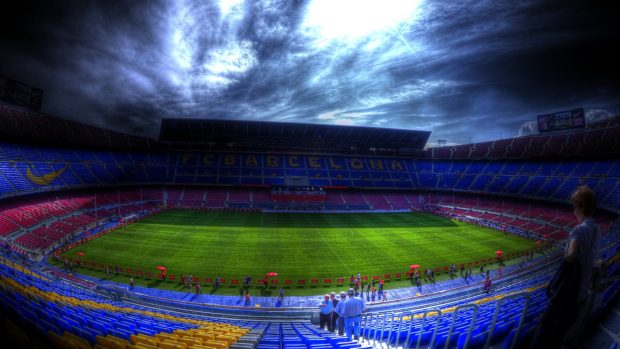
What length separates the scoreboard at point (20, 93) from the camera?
43.0 m

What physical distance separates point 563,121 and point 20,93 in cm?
9897

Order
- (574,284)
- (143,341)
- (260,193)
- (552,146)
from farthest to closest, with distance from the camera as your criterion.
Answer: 1. (260,193)
2. (552,146)
3. (143,341)
4. (574,284)

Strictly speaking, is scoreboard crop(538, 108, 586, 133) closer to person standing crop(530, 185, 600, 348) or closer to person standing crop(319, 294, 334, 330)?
person standing crop(319, 294, 334, 330)

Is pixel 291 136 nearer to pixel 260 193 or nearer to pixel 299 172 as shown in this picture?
pixel 299 172

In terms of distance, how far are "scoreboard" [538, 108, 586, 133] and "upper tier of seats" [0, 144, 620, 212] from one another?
7921mm

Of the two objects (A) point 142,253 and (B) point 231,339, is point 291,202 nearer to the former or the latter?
(A) point 142,253

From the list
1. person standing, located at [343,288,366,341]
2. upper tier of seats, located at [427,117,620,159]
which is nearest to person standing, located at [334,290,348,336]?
person standing, located at [343,288,366,341]

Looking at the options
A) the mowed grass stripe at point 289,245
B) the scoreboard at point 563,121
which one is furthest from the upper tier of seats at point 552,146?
the mowed grass stripe at point 289,245

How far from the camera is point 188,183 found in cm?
5984

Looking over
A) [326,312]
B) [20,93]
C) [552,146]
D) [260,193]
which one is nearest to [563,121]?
[552,146]

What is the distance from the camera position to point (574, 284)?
3.39m

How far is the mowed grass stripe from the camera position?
84.0 ft

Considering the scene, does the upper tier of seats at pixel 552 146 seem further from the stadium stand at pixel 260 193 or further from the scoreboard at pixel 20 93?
the scoreboard at pixel 20 93

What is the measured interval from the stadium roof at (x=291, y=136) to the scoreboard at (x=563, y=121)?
81.4ft
